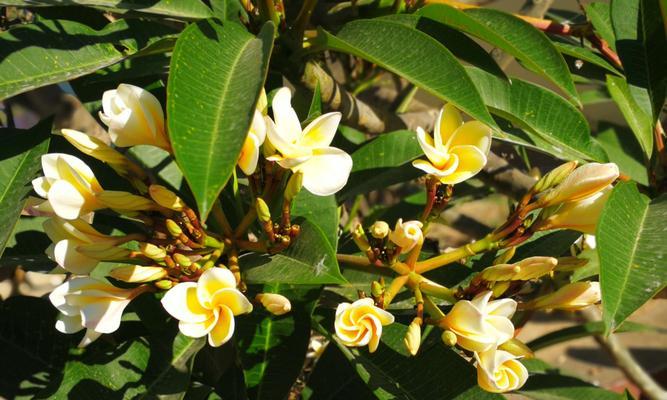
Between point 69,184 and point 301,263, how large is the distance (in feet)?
0.87

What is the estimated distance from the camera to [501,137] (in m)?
0.92

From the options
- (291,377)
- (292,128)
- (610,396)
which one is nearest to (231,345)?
(291,377)

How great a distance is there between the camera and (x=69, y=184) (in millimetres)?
796

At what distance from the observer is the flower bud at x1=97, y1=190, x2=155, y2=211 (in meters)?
0.80

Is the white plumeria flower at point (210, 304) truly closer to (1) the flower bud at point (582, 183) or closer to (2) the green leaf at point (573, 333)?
(1) the flower bud at point (582, 183)

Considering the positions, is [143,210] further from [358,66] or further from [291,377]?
[358,66]

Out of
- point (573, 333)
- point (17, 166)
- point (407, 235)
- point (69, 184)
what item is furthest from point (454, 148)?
point (573, 333)

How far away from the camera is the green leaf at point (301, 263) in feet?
2.60

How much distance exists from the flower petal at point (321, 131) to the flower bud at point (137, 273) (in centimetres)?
21

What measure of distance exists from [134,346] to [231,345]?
21cm

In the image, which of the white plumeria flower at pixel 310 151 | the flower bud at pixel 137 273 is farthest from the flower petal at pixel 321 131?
the flower bud at pixel 137 273

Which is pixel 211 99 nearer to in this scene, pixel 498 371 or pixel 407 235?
pixel 407 235

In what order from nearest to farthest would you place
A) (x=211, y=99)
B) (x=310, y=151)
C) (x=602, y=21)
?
1. (x=211, y=99)
2. (x=310, y=151)
3. (x=602, y=21)

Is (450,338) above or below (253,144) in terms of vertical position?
below
